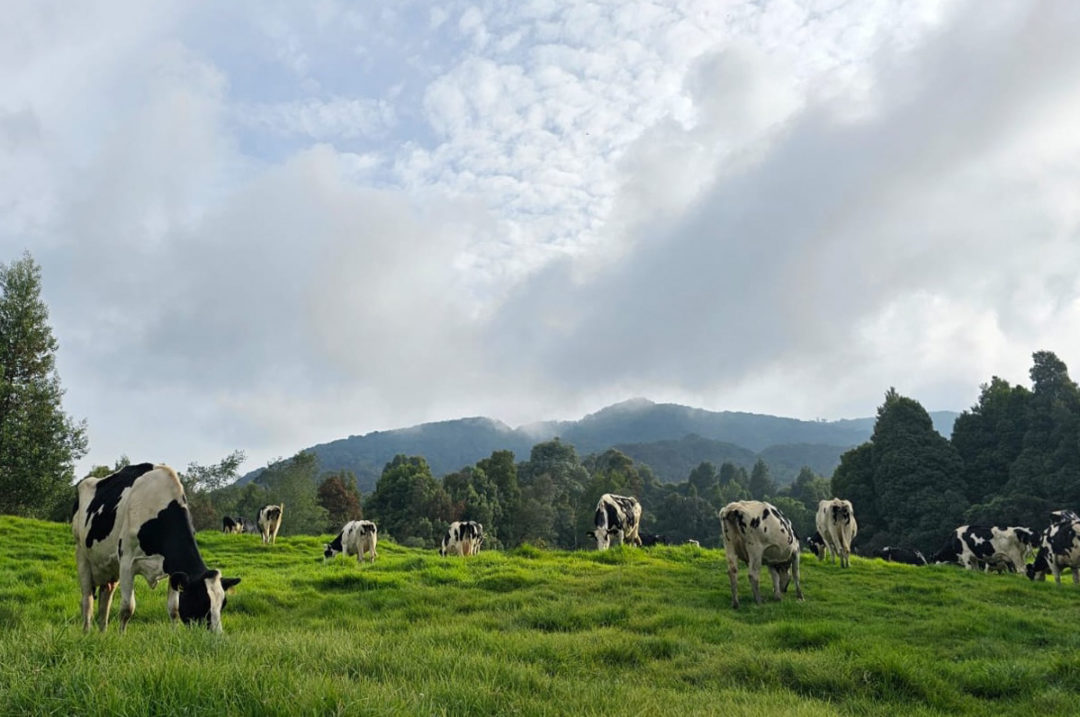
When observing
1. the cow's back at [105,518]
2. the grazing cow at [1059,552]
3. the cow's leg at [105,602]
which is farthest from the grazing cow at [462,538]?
the grazing cow at [1059,552]

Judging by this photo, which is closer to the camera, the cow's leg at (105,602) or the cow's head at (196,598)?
the cow's head at (196,598)

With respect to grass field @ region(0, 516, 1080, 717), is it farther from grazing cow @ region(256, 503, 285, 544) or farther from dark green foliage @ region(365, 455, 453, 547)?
dark green foliage @ region(365, 455, 453, 547)

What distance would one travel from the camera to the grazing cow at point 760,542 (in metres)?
13.8

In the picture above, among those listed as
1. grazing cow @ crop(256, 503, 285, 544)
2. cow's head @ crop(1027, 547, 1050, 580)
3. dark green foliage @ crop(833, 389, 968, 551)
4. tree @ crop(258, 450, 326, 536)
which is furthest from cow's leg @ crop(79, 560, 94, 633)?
tree @ crop(258, 450, 326, 536)

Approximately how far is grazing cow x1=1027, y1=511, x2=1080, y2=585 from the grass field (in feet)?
7.43

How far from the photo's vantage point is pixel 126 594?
824cm

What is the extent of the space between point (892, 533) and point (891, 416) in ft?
35.5

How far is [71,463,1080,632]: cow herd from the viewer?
27.1 feet

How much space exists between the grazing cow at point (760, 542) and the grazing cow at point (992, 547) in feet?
52.9

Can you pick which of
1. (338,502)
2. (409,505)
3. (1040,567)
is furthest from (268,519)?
(338,502)

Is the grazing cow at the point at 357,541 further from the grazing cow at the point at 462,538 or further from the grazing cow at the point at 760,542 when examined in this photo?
the grazing cow at the point at 760,542

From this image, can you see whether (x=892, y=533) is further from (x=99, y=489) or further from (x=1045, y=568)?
(x=99, y=489)

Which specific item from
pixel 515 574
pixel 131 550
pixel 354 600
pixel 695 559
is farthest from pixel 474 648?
pixel 695 559

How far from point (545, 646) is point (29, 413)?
115 ft
